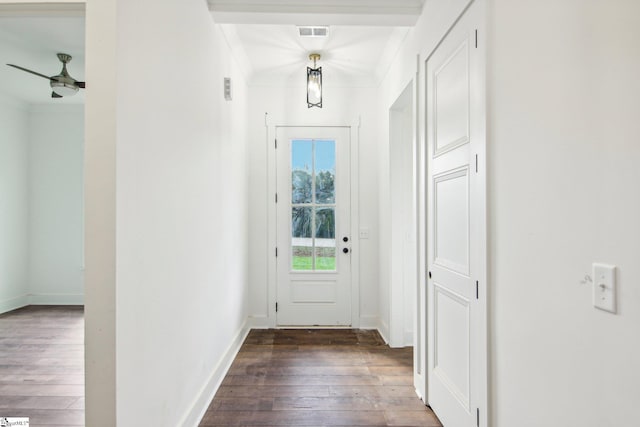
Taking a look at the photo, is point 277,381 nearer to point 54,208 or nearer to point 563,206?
point 563,206

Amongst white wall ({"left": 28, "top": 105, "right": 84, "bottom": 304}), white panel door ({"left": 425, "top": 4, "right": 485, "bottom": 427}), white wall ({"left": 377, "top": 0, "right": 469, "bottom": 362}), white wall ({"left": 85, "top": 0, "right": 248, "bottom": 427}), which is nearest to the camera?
white wall ({"left": 85, "top": 0, "right": 248, "bottom": 427})

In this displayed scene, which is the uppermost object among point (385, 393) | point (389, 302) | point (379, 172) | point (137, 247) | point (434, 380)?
point (379, 172)

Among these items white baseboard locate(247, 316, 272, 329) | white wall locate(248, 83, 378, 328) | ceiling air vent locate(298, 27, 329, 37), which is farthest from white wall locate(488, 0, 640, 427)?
white baseboard locate(247, 316, 272, 329)

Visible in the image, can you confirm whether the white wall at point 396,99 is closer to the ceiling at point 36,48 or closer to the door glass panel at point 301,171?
the door glass panel at point 301,171

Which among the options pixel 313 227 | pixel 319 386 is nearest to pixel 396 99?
pixel 313 227

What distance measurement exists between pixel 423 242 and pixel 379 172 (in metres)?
1.59

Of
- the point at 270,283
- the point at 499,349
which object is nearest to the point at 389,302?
the point at 270,283

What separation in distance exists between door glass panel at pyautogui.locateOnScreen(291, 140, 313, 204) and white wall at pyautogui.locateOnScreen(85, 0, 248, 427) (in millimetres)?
1291

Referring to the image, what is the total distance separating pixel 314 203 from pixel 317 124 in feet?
2.92

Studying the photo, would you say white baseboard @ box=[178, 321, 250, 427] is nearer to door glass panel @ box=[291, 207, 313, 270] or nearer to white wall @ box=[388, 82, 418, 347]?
door glass panel @ box=[291, 207, 313, 270]

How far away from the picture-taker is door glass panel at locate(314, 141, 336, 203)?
3863 millimetres

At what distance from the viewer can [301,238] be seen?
386 cm

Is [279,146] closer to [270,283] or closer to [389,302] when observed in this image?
[270,283]

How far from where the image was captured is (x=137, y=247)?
135 cm
